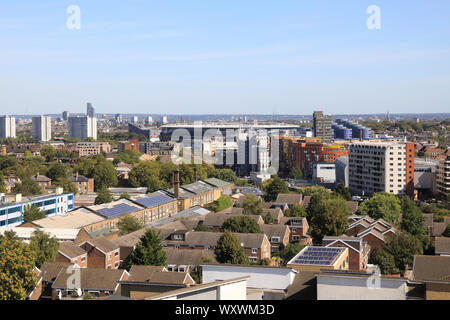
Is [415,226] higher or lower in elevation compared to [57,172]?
lower

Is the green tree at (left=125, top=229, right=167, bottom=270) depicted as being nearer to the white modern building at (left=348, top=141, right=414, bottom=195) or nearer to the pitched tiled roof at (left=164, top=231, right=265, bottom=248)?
the pitched tiled roof at (left=164, top=231, right=265, bottom=248)

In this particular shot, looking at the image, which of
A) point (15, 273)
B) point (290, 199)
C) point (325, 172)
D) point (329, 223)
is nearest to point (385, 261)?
point (329, 223)

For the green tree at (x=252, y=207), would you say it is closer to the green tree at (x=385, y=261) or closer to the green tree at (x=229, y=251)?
the green tree at (x=229, y=251)

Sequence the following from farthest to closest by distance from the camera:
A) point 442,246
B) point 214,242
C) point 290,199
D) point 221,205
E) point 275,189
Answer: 1. point 275,189
2. point 221,205
3. point 290,199
4. point 214,242
5. point 442,246

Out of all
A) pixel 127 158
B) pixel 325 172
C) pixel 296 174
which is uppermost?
pixel 127 158

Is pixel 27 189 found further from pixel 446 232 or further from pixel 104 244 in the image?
pixel 446 232

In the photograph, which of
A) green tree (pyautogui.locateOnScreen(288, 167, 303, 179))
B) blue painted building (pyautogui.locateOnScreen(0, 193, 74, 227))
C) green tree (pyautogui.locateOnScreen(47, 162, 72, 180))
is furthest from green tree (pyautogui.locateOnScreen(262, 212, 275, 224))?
green tree (pyautogui.locateOnScreen(288, 167, 303, 179))

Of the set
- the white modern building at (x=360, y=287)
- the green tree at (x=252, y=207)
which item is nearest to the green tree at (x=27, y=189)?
the green tree at (x=252, y=207)
